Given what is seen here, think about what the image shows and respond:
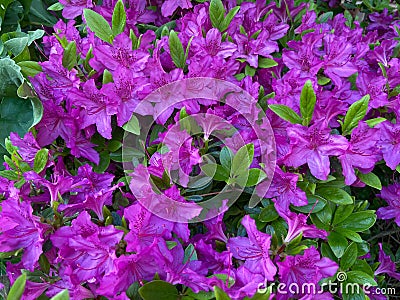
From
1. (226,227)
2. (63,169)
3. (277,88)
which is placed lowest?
(226,227)

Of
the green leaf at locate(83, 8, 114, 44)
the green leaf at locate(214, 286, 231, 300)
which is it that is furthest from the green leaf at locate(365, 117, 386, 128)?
the green leaf at locate(83, 8, 114, 44)

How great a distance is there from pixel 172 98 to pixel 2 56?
22.0 inches

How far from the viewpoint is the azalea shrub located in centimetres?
105

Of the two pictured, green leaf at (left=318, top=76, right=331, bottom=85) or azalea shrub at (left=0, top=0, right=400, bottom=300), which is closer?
azalea shrub at (left=0, top=0, right=400, bottom=300)

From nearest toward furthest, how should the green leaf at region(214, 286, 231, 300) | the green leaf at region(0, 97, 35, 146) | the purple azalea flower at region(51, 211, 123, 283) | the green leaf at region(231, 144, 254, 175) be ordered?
the green leaf at region(214, 286, 231, 300)
the purple azalea flower at region(51, 211, 123, 283)
the green leaf at region(231, 144, 254, 175)
the green leaf at region(0, 97, 35, 146)

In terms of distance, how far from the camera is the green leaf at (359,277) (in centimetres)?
122

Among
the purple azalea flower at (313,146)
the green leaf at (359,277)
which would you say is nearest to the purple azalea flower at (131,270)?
the purple azalea flower at (313,146)

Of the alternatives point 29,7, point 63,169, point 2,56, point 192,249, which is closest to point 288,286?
point 192,249

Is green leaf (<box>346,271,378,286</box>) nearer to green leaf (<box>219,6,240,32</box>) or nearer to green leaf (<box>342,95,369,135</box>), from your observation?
green leaf (<box>342,95,369,135</box>)

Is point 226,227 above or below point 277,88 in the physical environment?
below

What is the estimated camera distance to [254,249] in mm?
1103

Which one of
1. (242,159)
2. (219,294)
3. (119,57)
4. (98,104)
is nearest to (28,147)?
(98,104)

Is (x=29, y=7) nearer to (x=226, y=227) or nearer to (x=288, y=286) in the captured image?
(x=226, y=227)

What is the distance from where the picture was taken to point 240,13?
5.34 feet
